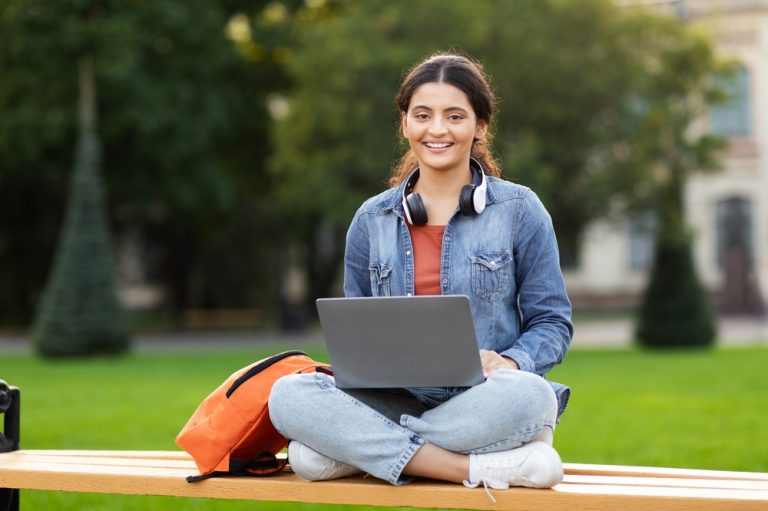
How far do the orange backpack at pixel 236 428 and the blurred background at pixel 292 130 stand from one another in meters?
16.5

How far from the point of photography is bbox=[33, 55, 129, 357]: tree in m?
20.2

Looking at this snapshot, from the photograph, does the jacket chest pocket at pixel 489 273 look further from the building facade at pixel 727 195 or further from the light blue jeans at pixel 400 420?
the building facade at pixel 727 195

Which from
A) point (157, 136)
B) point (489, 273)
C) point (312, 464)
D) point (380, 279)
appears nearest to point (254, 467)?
point (312, 464)

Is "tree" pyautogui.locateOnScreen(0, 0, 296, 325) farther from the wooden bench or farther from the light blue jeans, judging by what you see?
the light blue jeans

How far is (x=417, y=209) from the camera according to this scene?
3982mm

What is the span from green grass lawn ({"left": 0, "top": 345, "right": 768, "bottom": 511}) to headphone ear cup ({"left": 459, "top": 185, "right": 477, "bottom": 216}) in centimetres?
248

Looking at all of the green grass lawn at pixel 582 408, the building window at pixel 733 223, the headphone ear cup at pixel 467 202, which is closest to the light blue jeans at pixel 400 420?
the headphone ear cup at pixel 467 202

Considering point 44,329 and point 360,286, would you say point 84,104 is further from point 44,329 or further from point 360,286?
point 360,286

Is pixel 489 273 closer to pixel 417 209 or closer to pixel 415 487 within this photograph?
pixel 417 209

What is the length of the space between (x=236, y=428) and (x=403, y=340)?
27.2 inches

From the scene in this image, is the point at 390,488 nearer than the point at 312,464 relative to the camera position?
Yes

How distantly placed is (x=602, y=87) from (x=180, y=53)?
10136mm

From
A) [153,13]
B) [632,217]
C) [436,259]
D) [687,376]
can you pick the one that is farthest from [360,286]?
[153,13]

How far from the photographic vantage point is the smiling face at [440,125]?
3928 millimetres
